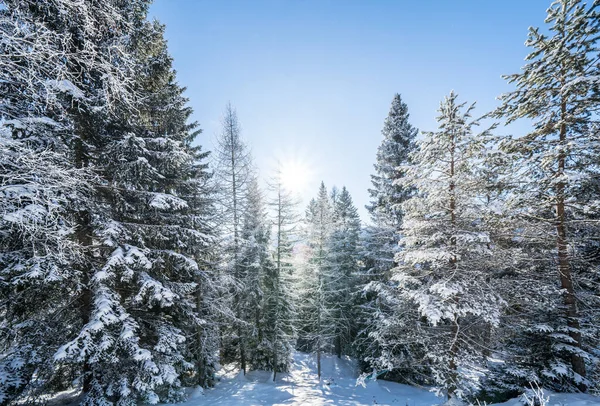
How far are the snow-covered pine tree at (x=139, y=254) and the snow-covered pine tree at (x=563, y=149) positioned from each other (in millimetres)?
9675

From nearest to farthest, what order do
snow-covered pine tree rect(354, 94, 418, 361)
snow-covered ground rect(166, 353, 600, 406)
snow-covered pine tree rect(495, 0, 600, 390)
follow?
snow-covered pine tree rect(495, 0, 600, 390) < snow-covered ground rect(166, 353, 600, 406) < snow-covered pine tree rect(354, 94, 418, 361)

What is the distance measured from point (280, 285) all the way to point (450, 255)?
1115 cm

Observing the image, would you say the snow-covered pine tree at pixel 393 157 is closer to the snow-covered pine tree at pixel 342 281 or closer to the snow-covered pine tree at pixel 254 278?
the snow-covered pine tree at pixel 342 281

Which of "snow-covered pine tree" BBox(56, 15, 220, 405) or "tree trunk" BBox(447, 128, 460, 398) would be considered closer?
"snow-covered pine tree" BBox(56, 15, 220, 405)

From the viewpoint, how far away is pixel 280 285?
1555 centimetres

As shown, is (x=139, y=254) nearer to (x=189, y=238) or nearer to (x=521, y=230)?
(x=189, y=238)

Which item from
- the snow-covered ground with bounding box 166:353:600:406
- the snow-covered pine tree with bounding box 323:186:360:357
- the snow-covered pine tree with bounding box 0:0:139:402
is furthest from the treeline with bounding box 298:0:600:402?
the snow-covered pine tree with bounding box 323:186:360:357

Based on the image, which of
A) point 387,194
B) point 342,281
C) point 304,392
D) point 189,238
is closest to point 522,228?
point 387,194

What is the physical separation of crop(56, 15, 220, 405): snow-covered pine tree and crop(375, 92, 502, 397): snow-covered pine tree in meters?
6.71

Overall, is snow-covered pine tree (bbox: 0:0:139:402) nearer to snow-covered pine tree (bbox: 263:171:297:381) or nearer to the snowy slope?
the snowy slope

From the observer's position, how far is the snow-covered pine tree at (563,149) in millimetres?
5746

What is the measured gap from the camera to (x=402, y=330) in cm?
788

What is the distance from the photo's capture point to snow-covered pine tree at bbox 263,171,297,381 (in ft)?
49.1

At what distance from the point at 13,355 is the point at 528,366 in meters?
13.0
